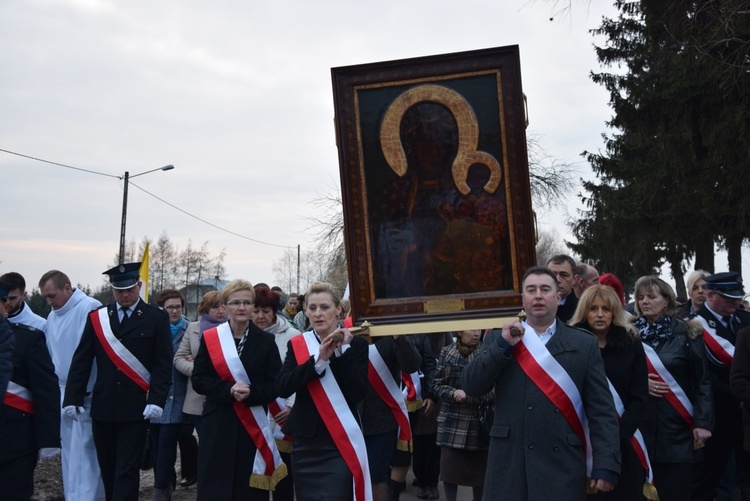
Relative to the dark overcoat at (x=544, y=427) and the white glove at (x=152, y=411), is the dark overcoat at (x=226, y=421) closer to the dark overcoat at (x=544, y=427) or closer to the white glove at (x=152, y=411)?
the white glove at (x=152, y=411)

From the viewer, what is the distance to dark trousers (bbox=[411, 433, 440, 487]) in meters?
9.14

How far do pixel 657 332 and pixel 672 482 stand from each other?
43.1 inches

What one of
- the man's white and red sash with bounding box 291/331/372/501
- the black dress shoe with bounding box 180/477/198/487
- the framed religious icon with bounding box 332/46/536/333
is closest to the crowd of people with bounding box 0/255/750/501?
the man's white and red sash with bounding box 291/331/372/501

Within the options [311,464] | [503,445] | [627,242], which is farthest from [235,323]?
[627,242]

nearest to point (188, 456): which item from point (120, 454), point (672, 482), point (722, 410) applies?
point (120, 454)

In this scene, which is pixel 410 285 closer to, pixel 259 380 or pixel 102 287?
pixel 259 380

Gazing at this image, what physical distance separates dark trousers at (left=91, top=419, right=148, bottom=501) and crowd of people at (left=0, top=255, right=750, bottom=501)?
0.6 inches

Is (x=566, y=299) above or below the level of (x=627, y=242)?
below

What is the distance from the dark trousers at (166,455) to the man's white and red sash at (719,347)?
4.97m

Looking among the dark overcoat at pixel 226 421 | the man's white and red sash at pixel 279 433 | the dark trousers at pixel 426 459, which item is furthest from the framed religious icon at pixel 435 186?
the dark trousers at pixel 426 459

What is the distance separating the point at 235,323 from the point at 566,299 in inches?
101

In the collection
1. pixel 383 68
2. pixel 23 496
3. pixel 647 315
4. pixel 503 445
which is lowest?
pixel 23 496

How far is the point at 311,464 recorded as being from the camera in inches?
219

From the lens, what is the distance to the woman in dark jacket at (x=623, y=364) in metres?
5.27
